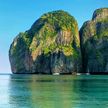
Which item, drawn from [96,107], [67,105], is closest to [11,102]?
[67,105]

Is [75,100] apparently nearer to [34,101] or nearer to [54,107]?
[34,101]

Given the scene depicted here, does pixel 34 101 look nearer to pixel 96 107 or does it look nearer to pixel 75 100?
pixel 75 100

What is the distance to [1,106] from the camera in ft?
189

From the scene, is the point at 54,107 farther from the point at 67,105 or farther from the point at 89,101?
the point at 89,101

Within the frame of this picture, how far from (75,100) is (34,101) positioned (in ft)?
21.3

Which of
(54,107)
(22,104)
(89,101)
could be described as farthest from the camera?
(89,101)

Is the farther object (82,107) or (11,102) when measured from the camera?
(11,102)

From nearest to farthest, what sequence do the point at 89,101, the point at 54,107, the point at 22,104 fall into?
the point at 54,107 < the point at 22,104 < the point at 89,101

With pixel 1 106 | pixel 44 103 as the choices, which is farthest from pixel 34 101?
pixel 1 106

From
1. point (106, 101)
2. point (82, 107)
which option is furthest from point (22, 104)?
point (106, 101)

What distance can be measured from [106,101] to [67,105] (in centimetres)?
814

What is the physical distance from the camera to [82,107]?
5712 cm

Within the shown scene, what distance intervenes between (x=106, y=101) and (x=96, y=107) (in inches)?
346

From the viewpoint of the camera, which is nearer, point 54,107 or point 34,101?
point 54,107
